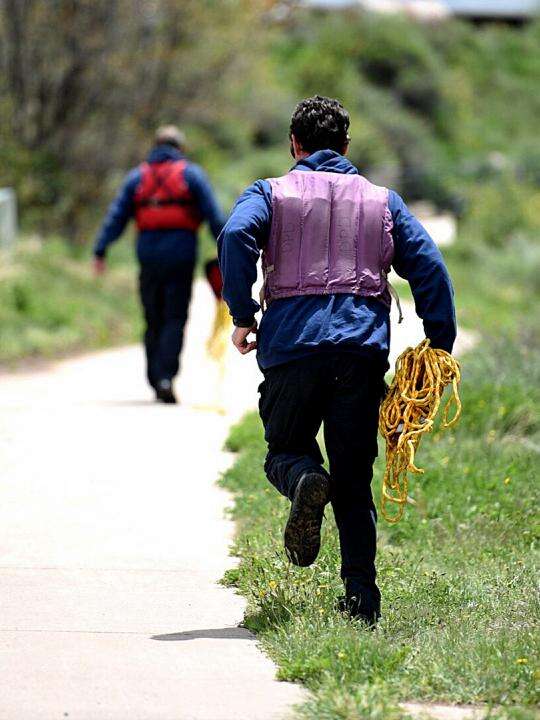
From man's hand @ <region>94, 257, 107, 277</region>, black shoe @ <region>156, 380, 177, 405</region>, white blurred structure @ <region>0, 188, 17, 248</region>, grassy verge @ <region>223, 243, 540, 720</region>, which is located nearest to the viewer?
grassy verge @ <region>223, 243, 540, 720</region>

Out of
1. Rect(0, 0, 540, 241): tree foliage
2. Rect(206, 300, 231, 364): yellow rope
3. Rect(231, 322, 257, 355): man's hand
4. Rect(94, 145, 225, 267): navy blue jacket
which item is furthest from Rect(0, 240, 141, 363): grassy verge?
Rect(231, 322, 257, 355): man's hand

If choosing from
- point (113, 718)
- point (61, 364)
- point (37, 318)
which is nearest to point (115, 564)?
point (113, 718)

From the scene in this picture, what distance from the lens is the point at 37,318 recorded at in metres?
15.3

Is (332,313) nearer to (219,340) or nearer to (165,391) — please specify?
(219,340)

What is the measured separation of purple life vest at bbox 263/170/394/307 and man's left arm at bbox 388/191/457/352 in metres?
0.06

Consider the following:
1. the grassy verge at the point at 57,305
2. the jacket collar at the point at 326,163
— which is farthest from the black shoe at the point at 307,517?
the grassy verge at the point at 57,305

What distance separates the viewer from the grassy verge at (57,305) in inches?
574

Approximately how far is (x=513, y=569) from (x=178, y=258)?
15.9 ft

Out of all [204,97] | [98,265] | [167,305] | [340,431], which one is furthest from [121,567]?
[204,97]

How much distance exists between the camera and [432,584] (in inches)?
235

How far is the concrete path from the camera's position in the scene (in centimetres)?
477

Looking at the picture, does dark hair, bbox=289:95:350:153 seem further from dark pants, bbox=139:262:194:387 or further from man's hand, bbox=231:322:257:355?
dark pants, bbox=139:262:194:387

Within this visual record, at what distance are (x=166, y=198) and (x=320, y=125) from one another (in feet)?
16.5

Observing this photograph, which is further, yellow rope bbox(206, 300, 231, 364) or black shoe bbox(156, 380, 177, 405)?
black shoe bbox(156, 380, 177, 405)
